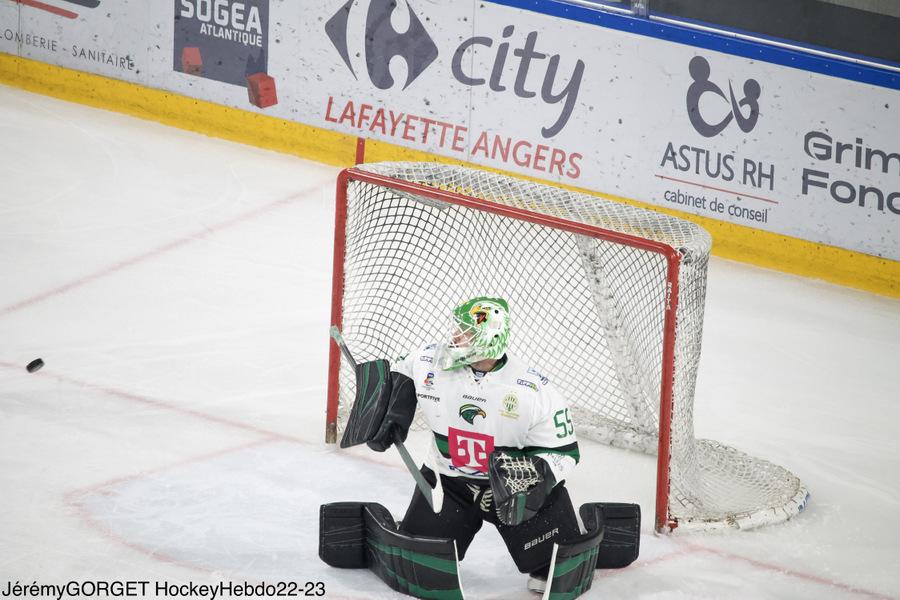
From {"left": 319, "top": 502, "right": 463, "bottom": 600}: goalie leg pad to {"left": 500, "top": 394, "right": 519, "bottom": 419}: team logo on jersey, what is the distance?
41 centimetres

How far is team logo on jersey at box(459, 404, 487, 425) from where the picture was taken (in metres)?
4.07

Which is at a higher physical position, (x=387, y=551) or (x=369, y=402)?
(x=369, y=402)

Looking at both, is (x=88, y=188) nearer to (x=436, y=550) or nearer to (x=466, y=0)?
(x=466, y=0)

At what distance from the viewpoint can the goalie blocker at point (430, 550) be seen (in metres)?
4.10

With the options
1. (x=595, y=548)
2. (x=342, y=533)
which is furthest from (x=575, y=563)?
(x=342, y=533)

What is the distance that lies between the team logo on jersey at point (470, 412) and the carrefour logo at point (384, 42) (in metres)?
4.13

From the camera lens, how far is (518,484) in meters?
3.94

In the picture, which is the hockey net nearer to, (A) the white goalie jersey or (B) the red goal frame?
(B) the red goal frame

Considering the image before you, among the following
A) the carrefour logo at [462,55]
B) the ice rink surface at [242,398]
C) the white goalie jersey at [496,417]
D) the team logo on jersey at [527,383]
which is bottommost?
the ice rink surface at [242,398]

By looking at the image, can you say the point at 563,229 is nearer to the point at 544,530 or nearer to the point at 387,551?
the point at 544,530

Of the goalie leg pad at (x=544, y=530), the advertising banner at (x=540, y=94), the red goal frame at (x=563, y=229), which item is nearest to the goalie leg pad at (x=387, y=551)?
the goalie leg pad at (x=544, y=530)

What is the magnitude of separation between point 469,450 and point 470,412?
0.38 feet

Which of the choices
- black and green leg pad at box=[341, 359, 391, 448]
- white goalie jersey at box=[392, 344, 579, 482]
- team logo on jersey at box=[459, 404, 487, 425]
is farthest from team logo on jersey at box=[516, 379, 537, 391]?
black and green leg pad at box=[341, 359, 391, 448]

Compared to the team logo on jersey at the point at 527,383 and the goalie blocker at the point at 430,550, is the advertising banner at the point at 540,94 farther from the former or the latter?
the team logo on jersey at the point at 527,383
